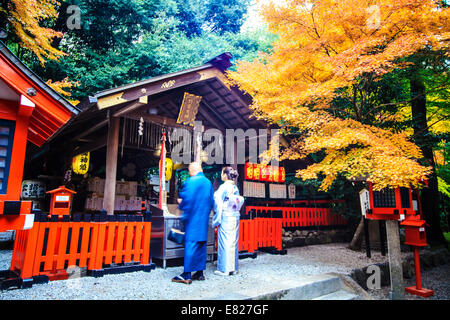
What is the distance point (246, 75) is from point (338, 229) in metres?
8.84

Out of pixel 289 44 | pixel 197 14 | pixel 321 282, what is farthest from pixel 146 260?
pixel 197 14

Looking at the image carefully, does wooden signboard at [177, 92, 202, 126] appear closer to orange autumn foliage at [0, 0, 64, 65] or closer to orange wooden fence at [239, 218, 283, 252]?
orange wooden fence at [239, 218, 283, 252]

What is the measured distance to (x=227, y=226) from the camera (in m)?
5.95

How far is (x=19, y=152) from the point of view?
4.16 metres

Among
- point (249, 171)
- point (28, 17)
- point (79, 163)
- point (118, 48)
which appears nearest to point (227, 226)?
point (249, 171)

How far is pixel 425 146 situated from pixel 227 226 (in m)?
8.92

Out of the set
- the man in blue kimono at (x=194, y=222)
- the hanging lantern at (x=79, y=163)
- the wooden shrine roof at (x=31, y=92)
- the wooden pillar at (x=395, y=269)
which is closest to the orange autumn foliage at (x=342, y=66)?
the wooden pillar at (x=395, y=269)

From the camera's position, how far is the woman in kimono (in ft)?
19.0

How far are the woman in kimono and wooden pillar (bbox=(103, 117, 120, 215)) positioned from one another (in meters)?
3.37

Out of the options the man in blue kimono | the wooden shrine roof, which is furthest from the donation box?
the man in blue kimono

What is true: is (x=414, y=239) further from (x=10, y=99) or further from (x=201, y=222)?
(x=10, y=99)

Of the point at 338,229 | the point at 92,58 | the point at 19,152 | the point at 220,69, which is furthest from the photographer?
the point at 92,58

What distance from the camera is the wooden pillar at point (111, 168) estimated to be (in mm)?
7340

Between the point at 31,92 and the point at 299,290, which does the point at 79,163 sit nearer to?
the point at 31,92
